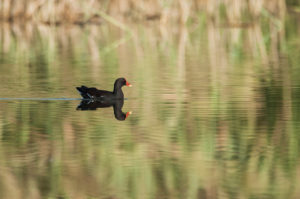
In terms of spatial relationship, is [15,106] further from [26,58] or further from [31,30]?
[31,30]

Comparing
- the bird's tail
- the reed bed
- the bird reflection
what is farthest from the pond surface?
the reed bed

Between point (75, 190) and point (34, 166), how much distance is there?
2.94 ft

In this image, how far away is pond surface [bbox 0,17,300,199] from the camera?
6.50 m

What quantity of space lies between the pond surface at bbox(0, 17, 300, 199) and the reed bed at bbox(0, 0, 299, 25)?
364 inches

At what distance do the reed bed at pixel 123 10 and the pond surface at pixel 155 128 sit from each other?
30.3ft

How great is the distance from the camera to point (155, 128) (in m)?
8.98

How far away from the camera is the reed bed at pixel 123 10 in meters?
28.3

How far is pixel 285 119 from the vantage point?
9.55m

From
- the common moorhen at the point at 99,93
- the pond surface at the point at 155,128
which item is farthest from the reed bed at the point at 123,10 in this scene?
the common moorhen at the point at 99,93

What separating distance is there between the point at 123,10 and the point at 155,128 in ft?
77.7

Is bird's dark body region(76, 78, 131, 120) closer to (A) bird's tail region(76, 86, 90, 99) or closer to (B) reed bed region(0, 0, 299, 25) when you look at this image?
(A) bird's tail region(76, 86, 90, 99)

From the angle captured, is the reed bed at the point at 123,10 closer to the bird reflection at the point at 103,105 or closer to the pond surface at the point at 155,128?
the pond surface at the point at 155,128

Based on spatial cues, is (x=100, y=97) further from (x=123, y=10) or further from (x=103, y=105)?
(x=123, y=10)

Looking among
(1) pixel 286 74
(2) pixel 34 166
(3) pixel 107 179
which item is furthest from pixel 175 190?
(1) pixel 286 74
